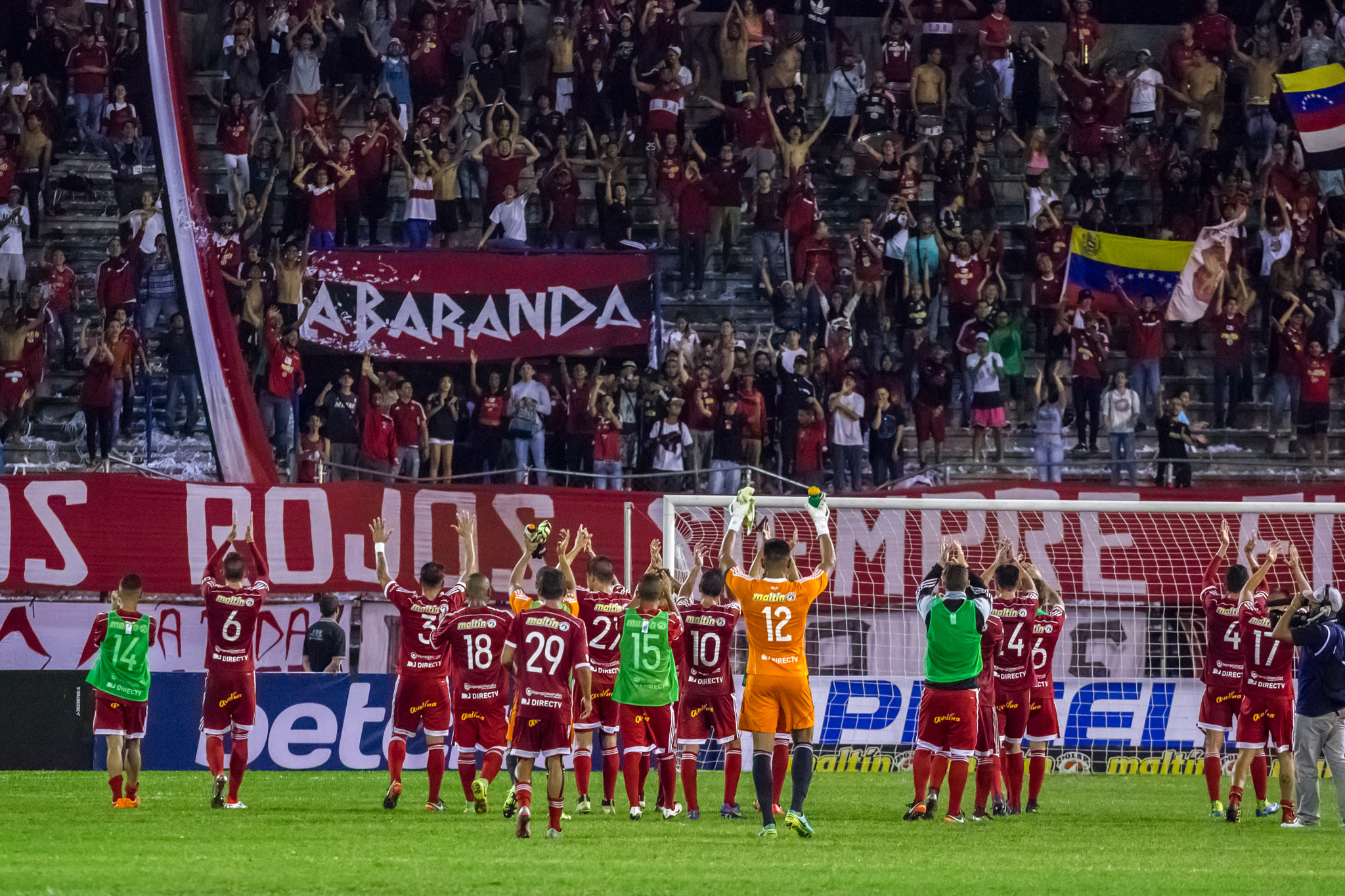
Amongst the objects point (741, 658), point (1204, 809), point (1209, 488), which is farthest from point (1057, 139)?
point (1204, 809)

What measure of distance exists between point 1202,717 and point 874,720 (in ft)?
19.2

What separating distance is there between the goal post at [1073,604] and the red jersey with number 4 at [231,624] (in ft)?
21.5

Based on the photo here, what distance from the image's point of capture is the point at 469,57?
99.7 feet

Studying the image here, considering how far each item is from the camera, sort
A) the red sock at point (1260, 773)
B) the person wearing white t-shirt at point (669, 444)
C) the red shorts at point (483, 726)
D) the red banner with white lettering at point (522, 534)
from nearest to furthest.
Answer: the red shorts at point (483, 726), the red sock at point (1260, 773), the red banner with white lettering at point (522, 534), the person wearing white t-shirt at point (669, 444)

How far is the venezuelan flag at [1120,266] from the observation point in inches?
1121

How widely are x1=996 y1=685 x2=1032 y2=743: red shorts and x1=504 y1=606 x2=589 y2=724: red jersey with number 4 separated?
185 inches

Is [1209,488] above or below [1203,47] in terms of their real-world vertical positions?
below

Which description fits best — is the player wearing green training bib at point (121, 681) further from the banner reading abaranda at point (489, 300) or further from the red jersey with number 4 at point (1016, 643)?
the banner reading abaranda at point (489, 300)

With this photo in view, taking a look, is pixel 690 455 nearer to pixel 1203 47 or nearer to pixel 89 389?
pixel 89 389

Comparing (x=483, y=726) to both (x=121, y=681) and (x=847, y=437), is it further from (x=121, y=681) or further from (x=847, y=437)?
(x=847, y=437)

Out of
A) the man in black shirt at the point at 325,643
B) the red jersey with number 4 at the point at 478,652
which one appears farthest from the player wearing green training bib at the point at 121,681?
the man in black shirt at the point at 325,643

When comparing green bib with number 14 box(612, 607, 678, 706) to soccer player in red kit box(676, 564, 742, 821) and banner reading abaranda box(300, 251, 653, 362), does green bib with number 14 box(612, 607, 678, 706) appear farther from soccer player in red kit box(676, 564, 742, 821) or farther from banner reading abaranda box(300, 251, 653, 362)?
banner reading abaranda box(300, 251, 653, 362)

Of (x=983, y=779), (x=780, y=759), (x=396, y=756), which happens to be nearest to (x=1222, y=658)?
(x=983, y=779)

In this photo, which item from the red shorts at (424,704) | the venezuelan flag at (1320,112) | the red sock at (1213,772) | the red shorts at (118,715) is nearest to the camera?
the red shorts at (118,715)
